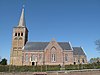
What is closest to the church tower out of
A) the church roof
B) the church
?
the church

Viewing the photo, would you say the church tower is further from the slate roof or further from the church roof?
the slate roof

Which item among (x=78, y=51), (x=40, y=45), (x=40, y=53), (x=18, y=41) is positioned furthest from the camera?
(x=78, y=51)

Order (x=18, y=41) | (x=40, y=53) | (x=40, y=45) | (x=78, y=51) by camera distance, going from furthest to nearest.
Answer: (x=78, y=51) < (x=18, y=41) < (x=40, y=45) < (x=40, y=53)

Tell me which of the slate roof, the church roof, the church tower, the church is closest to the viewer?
the church

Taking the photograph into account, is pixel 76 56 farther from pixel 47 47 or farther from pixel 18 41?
pixel 18 41

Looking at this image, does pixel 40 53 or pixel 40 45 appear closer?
pixel 40 53

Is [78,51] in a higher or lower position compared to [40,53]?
higher

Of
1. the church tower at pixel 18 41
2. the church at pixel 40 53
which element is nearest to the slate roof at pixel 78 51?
the church at pixel 40 53

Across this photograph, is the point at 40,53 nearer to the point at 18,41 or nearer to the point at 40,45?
the point at 40,45

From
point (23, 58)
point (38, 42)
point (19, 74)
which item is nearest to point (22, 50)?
point (23, 58)

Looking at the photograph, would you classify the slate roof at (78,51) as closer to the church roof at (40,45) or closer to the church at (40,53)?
the church at (40,53)

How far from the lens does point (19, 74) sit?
1457 inches

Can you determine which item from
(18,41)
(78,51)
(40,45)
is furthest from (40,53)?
(78,51)

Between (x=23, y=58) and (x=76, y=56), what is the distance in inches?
867
